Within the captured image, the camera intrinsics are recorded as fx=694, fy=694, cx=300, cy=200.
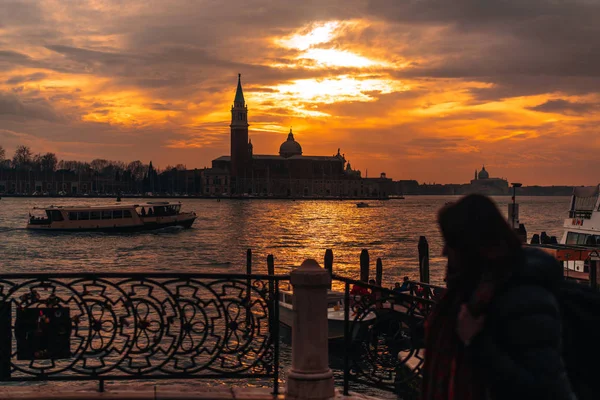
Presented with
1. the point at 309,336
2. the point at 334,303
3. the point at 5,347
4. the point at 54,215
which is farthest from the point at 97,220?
the point at 309,336

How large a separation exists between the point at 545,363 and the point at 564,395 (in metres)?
0.17

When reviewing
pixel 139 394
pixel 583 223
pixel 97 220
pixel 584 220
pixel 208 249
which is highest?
pixel 584 220

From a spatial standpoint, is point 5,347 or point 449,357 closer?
point 449,357

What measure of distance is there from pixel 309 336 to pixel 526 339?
372 centimetres

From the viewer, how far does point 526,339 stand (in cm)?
276

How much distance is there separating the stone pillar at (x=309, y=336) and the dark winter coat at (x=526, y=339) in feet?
11.3

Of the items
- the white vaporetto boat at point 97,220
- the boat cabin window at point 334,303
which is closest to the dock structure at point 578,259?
the boat cabin window at point 334,303

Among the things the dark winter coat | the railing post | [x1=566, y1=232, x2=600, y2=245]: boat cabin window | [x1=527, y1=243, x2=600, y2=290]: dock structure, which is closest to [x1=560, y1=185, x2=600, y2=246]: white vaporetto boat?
[x1=566, y1=232, x2=600, y2=245]: boat cabin window

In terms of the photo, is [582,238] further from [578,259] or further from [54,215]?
[54,215]

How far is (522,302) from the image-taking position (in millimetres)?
2783

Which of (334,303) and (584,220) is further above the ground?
(584,220)

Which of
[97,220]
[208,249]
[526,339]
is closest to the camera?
[526,339]

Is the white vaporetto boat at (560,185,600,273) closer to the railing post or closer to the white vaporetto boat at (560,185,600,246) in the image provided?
the white vaporetto boat at (560,185,600,246)

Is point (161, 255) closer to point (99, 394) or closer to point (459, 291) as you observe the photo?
point (99, 394)
